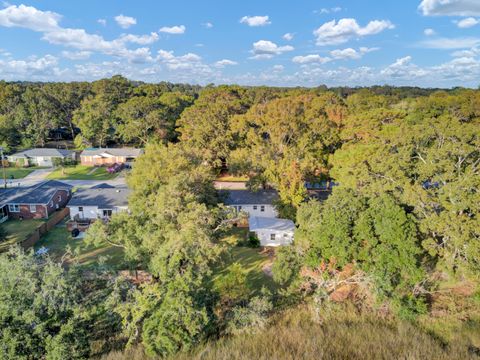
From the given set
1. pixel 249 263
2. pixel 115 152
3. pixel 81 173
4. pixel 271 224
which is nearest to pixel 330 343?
pixel 249 263

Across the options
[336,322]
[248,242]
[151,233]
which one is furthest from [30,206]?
[336,322]

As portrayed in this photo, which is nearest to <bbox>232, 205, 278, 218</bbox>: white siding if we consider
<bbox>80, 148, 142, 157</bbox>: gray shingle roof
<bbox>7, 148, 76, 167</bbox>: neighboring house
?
<bbox>80, 148, 142, 157</bbox>: gray shingle roof

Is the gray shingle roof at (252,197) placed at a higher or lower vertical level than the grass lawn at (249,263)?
higher

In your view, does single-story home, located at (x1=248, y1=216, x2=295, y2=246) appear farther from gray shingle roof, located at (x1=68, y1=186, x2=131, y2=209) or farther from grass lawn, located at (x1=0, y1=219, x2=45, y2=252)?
grass lawn, located at (x1=0, y1=219, x2=45, y2=252)

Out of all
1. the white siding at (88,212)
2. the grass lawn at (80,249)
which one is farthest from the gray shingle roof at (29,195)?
the grass lawn at (80,249)

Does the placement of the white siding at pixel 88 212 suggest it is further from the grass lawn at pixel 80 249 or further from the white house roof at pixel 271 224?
the white house roof at pixel 271 224

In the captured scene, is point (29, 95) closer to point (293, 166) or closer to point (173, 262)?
point (293, 166)

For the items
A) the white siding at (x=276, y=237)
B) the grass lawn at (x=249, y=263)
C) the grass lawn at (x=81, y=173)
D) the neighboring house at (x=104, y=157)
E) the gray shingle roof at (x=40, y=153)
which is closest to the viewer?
the grass lawn at (x=249, y=263)
